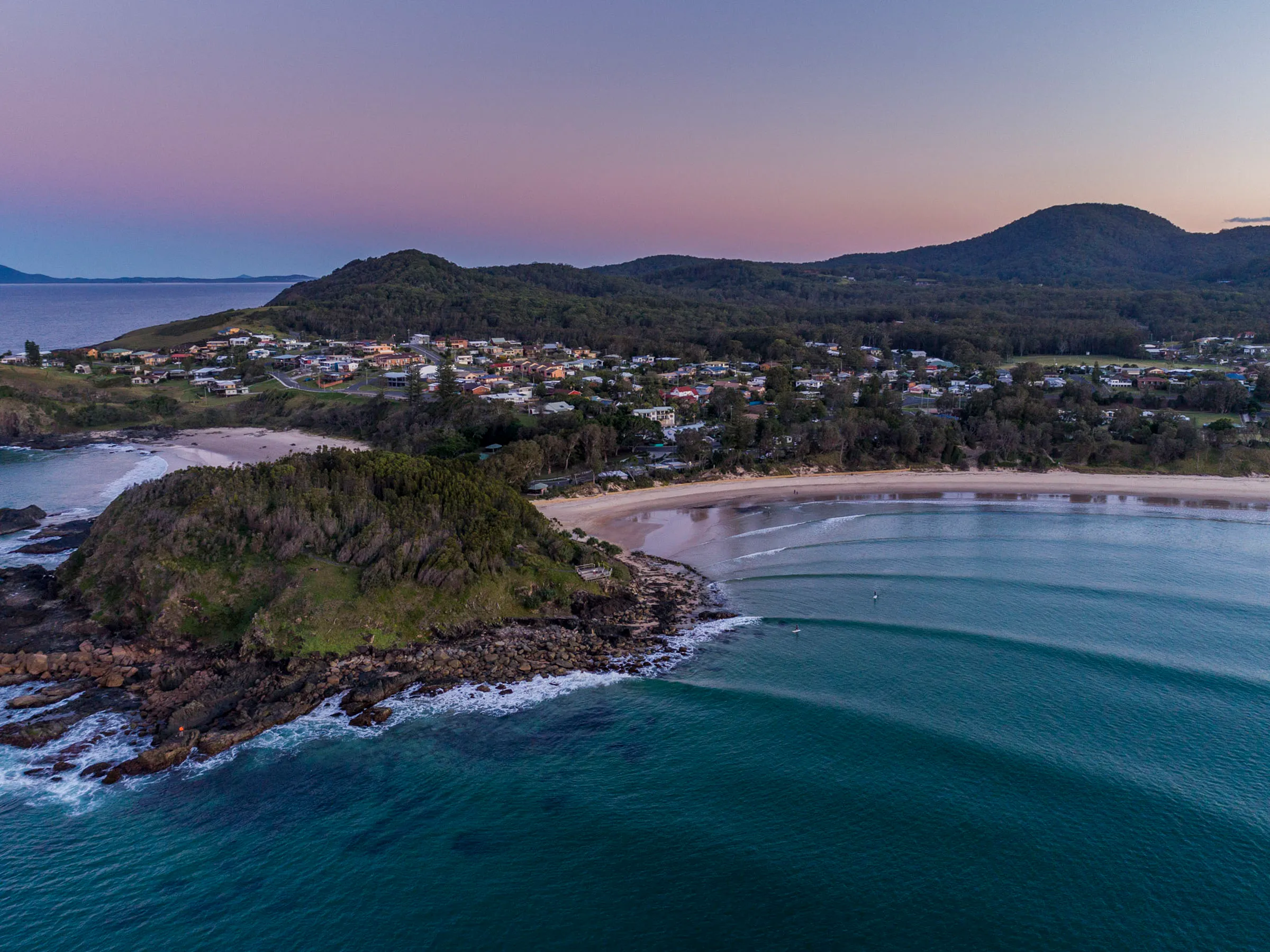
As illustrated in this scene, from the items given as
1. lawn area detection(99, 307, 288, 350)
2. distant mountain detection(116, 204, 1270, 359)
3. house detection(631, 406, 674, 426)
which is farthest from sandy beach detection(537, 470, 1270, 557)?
lawn area detection(99, 307, 288, 350)

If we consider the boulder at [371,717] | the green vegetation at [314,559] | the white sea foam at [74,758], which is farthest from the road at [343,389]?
the boulder at [371,717]

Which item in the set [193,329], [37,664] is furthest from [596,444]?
[193,329]

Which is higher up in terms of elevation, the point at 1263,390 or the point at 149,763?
the point at 1263,390

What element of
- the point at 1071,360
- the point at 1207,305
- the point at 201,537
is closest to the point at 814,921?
the point at 201,537

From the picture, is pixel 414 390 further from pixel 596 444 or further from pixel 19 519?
pixel 19 519

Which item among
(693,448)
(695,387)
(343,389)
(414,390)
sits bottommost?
(693,448)

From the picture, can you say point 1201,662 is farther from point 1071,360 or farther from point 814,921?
point 1071,360

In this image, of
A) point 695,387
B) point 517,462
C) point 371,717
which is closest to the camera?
point 371,717

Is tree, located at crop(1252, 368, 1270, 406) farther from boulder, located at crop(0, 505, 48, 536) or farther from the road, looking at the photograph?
boulder, located at crop(0, 505, 48, 536)
